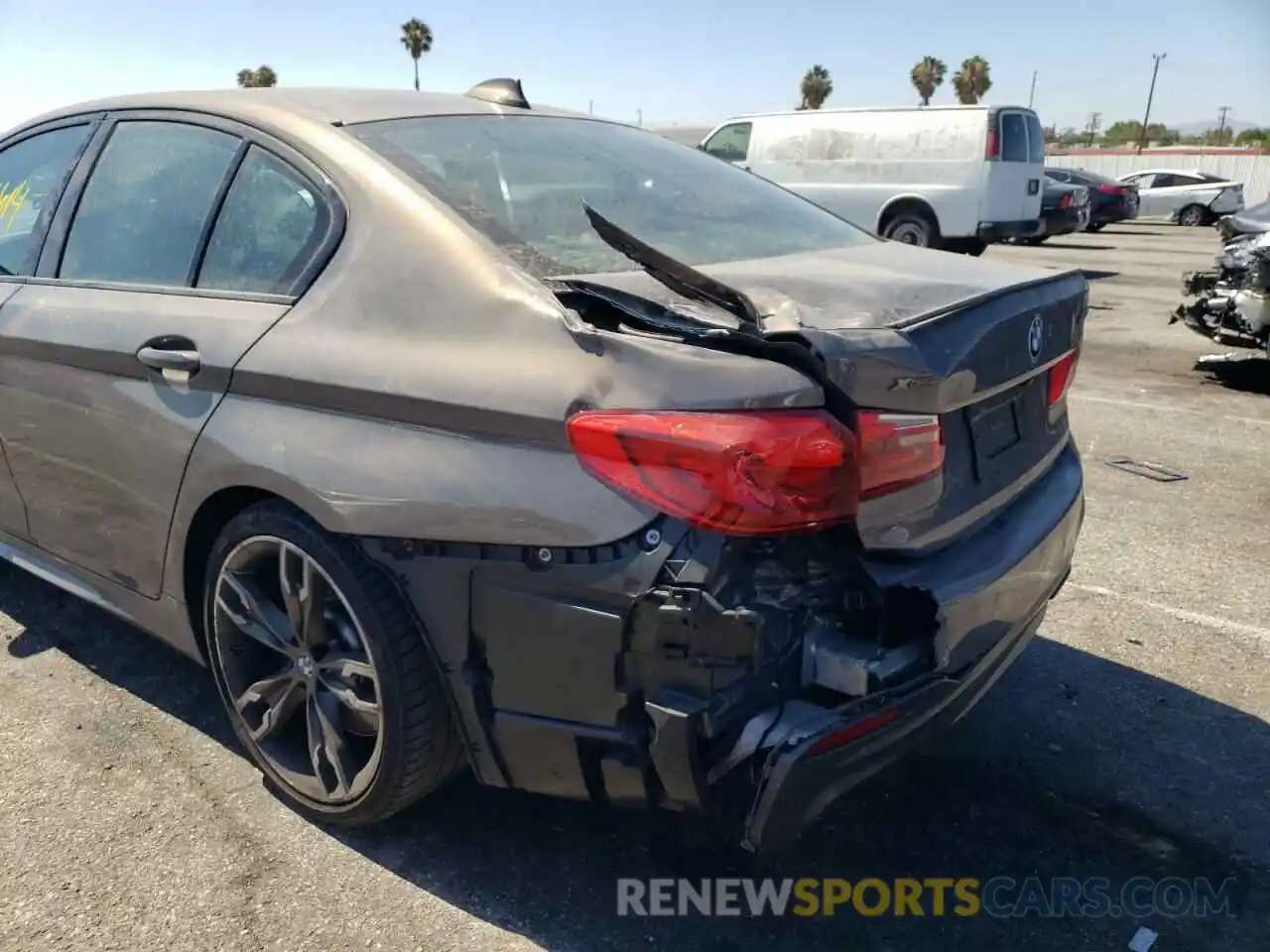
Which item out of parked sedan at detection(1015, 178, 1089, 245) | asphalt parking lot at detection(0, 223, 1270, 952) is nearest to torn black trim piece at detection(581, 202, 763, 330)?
asphalt parking lot at detection(0, 223, 1270, 952)

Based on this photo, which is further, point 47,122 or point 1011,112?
point 1011,112

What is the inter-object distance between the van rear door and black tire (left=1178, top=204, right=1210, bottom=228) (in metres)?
15.8

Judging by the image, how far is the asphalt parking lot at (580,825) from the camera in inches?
90.3

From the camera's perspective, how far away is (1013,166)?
1453 centimetres

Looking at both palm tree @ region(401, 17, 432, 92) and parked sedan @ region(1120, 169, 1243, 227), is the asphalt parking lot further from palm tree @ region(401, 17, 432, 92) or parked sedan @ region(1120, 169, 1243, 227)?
palm tree @ region(401, 17, 432, 92)

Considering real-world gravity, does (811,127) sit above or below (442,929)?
above

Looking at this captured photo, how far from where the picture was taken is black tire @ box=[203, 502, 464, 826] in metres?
2.24

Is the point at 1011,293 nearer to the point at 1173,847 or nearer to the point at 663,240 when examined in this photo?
the point at 663,240

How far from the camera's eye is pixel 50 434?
10.00ft

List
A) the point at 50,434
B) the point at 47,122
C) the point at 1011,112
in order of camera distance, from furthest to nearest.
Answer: the point at 1011,112
the point at 47,122
the point at 50,434

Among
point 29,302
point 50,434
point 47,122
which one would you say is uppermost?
point 47,122

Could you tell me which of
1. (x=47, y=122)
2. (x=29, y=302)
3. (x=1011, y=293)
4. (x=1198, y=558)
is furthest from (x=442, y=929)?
(x=1198, y=558)

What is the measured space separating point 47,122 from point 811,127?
13.6m

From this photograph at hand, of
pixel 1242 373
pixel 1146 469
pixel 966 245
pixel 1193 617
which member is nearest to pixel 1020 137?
pixel 966 245
